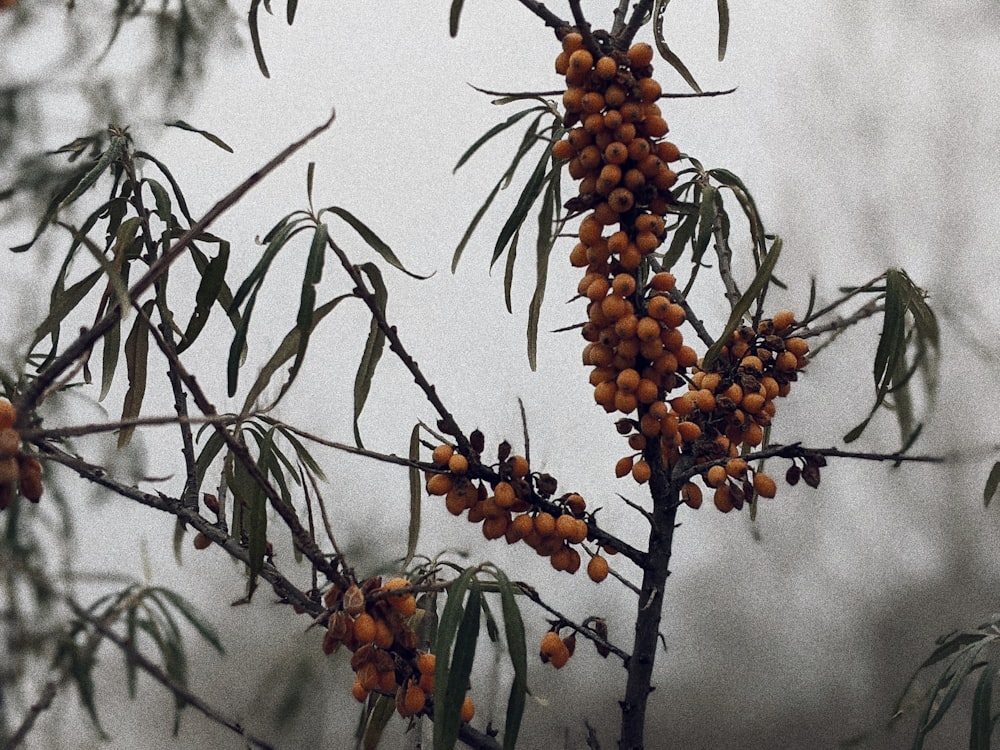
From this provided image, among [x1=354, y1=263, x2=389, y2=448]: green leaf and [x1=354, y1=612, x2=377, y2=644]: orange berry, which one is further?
[x1=354, y1=263, x2=389, y2=448]: green leaf

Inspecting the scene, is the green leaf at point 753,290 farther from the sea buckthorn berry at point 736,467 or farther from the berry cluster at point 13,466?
the berry cluster at point 13,466

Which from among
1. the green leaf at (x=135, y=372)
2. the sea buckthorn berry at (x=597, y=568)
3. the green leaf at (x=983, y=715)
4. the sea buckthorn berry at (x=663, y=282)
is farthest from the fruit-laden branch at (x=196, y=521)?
the green leaf at (x=983, y=715)

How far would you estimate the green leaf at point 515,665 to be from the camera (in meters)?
0.45

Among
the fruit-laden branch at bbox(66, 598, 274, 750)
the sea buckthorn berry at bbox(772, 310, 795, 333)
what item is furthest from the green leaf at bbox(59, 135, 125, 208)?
the sea buckthorn berry at bbox(772, 310, 795, 333)

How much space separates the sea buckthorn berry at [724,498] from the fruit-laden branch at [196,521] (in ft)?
0.73

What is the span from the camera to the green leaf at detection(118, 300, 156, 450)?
0.56 meters

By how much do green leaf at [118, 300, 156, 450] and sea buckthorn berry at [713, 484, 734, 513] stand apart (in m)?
0.33

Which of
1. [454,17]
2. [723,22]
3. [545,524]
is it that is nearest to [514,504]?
[545,524]

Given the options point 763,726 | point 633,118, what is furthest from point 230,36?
point 763,726

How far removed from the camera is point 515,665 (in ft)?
1.47

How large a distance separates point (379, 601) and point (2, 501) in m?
0.17

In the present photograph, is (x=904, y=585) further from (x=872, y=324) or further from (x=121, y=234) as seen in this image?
(x=121, y=234)

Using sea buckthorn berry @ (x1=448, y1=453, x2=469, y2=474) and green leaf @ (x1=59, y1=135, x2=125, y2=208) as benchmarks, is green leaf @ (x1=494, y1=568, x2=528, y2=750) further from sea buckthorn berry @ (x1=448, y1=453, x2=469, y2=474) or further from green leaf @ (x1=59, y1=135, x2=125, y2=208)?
green leaf @ (x1=59, y1=135, x2=125, y2=208)

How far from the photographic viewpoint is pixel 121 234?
1.83 feet
